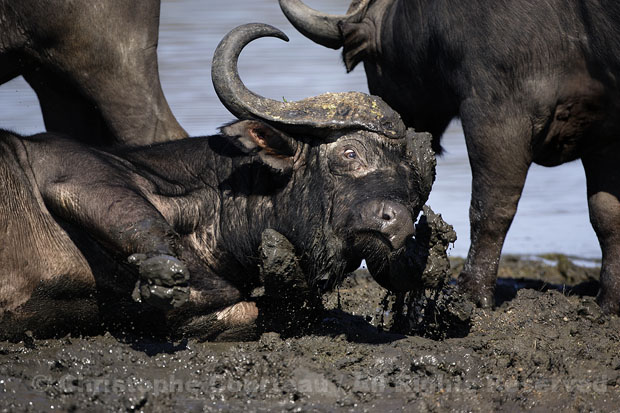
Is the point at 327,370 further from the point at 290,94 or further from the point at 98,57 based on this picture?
the point at 290,94

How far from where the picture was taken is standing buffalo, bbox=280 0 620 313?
7.27m

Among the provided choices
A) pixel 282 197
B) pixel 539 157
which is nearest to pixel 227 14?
pixel 539 157

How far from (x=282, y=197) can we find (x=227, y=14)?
12254 millimetres

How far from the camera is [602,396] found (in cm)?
563

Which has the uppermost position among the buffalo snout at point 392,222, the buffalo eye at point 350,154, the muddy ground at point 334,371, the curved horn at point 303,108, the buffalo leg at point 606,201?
the curved horn at point 303,108

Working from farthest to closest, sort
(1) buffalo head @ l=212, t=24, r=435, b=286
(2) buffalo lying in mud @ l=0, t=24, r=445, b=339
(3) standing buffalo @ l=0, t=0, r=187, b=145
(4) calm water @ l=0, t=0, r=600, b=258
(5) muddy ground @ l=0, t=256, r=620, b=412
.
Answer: (4) calm water @ l=0, t=0, r=600, b=258
(3) standing buffalo @ l=0, t=0, r=187, b=145
(1) buffalo head @ l=212, t=24, r=435, b=286
(2) buffalo lying in mud @ l=0, t=24, r=445, b=339
(5) muddy ground @ l=0, t=256, r=620, b=412

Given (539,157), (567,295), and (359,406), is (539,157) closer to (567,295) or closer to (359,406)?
(567,295)

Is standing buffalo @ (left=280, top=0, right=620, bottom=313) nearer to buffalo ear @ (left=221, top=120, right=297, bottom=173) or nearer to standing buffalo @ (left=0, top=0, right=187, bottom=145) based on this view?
buffalo ear @ (left=221, top=120, right=297, bottom=173)

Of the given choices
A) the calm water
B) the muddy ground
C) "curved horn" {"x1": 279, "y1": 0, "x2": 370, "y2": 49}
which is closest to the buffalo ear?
the muddy ground

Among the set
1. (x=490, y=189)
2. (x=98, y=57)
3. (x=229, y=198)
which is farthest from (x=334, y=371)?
(x=98, y=57)

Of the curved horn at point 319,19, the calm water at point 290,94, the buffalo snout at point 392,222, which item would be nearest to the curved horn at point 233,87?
the buffalo snout at point 392,222

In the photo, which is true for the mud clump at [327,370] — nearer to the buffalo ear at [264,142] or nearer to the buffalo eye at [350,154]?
the buffalo ear at [264,142]

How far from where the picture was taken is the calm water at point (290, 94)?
10109mm

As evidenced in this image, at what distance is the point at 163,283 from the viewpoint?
5.12 meters
